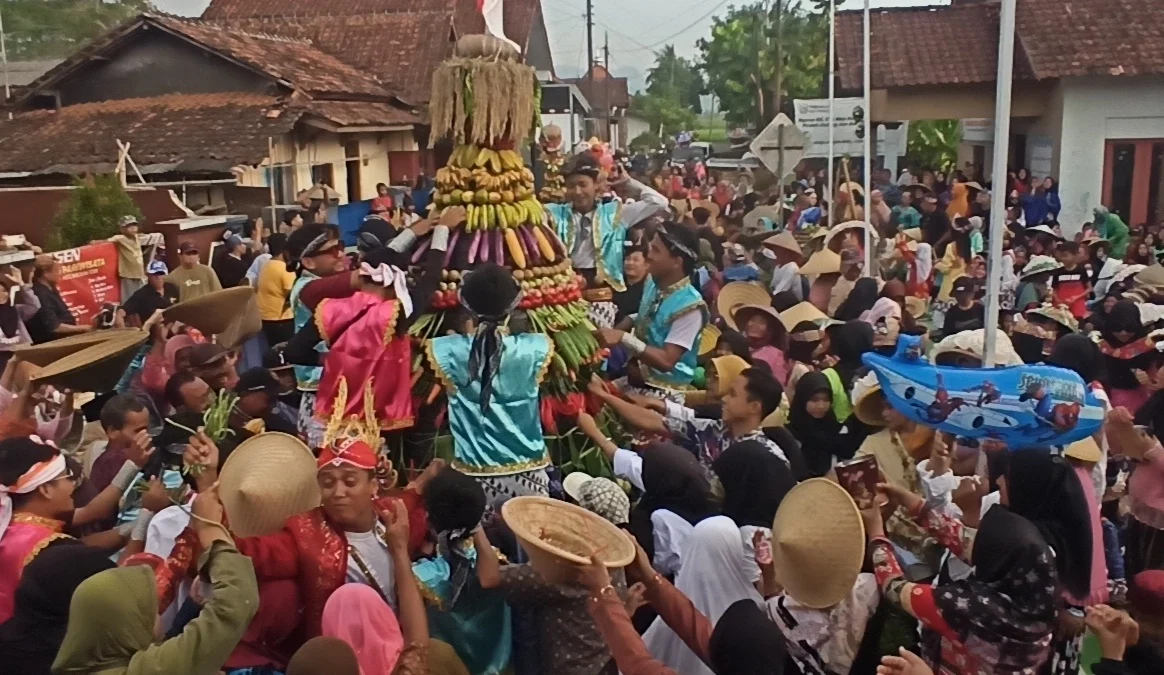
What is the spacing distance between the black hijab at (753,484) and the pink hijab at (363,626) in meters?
1.23

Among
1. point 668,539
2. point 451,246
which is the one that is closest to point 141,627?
point 668,539

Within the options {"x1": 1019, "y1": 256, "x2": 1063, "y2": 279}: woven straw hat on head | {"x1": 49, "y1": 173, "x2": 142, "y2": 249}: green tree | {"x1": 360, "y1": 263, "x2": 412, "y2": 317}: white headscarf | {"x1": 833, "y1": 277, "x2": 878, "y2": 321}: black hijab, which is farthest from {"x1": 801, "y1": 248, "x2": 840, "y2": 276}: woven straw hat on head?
{"x1": 49, "y1": 173, "x2": 142, "y2": 249}: green tree

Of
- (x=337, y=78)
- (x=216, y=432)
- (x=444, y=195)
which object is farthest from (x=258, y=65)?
(x=216, y=432)

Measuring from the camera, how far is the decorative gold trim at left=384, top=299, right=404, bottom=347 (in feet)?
15.2

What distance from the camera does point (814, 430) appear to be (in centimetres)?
516

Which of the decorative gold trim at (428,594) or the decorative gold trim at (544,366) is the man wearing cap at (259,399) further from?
the decorative gold trim at (428,594)

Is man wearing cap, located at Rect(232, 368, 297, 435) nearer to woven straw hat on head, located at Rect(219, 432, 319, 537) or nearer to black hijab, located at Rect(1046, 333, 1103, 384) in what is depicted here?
woven straw hat on head, located at Rect(219, 432, 319, 537)

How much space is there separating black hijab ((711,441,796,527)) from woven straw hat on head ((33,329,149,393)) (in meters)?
2.78

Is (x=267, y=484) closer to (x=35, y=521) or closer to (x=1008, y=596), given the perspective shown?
(x=35, y=521)

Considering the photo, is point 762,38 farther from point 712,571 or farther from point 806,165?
point 712,571

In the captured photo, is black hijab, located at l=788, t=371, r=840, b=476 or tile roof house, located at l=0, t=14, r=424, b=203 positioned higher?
tile roof house, located at l=0, t=14, r=424, b=203

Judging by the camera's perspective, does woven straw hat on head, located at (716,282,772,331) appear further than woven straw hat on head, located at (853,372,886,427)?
Yes

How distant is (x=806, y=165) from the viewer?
2570cm

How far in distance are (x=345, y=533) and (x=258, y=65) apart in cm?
1408
